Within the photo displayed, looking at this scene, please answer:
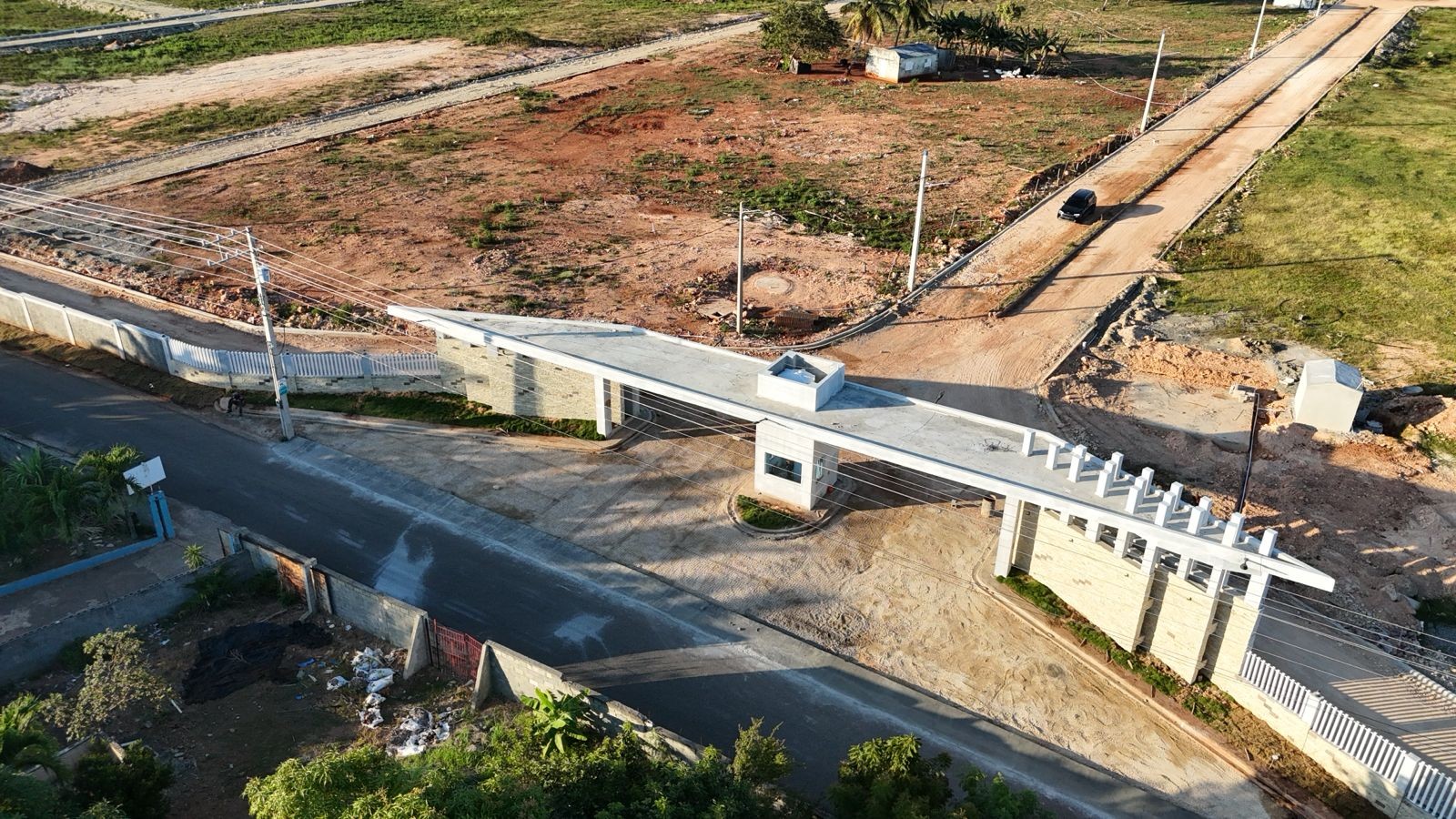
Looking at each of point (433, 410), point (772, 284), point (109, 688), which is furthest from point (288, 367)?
point (772, 284)

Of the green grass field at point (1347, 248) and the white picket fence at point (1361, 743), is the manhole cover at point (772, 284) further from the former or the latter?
the white picket fence at point (1361, 743)

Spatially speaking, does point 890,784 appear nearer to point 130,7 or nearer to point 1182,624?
point 1182,624

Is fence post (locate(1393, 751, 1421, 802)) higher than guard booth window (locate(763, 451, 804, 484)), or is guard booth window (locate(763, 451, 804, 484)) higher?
guard booth window (locate(763, 451, 804, 484))

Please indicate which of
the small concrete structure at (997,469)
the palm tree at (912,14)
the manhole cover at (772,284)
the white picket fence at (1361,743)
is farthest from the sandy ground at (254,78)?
the white picket fence at (1361,743)

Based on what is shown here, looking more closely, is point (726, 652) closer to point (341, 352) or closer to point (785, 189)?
point (341, 352)

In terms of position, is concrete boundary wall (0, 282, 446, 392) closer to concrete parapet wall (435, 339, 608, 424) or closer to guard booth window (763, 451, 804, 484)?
concrete parapet wall (435, 339, 608, 424)

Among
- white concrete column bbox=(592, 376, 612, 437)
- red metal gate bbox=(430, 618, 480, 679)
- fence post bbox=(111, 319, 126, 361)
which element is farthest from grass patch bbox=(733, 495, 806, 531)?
fence post bbox=(111, 319, 126, 361)
